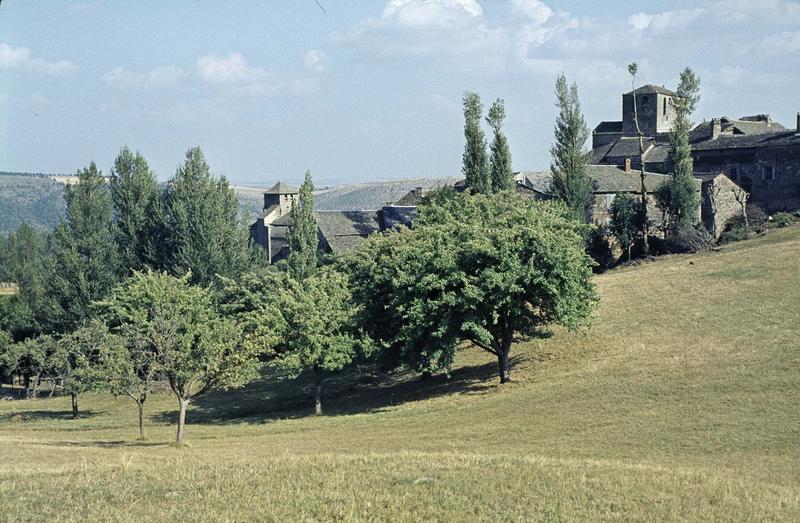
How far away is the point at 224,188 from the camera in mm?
73938

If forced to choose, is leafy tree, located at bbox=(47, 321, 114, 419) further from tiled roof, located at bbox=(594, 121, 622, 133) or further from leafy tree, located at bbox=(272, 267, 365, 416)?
tiled roof, located at bbox=(594, 121, 622, 133)

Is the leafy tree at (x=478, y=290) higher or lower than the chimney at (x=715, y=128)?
lower

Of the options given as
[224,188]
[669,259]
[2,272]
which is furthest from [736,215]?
[2,272]

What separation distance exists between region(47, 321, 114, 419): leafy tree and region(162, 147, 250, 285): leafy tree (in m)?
12.8

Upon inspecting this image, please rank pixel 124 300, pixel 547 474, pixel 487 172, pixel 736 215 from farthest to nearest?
pixel 736 215 < pixel 487 172 < pixel 124 300 < pixel 547 474

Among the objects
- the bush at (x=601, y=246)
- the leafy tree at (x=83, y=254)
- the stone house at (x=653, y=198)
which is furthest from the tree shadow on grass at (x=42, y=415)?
the stone house at (x=653, y=198)

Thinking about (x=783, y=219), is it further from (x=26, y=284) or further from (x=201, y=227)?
(x=26, y=284)

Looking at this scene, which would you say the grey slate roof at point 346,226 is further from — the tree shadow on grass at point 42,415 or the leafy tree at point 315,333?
the leafy tree at point 315,333

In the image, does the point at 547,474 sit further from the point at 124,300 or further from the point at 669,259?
the point at 669,259

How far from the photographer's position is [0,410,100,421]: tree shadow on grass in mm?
54469

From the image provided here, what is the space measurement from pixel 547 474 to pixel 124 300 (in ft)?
104

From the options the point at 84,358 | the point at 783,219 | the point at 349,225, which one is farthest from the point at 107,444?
the point at 783,219

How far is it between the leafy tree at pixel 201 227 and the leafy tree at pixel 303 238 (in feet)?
18.4

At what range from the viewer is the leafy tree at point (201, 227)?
69.1 meters
